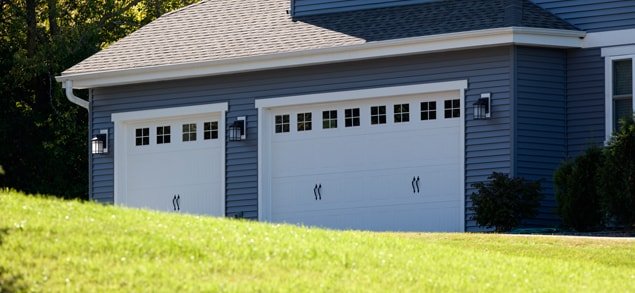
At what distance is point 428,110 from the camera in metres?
23.5

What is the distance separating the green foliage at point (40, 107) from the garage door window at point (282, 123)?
986 cm

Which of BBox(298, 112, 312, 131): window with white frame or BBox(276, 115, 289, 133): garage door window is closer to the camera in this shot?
BBox(298, 112, 312, 131): window with white frame

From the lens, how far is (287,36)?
25.3 m

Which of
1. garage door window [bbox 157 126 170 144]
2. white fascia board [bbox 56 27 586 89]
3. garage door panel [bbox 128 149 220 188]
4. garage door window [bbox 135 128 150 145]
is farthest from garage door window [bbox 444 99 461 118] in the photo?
garage door window [bbox 135 128 150 145]

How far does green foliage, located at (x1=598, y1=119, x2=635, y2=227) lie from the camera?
67.1 ft

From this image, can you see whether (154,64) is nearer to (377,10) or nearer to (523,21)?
(377,10)

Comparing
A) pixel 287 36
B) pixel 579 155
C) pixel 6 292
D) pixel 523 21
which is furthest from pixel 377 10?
pixel 6 292

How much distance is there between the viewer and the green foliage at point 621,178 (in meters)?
20.4

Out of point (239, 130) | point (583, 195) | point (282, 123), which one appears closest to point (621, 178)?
point (583, 195)

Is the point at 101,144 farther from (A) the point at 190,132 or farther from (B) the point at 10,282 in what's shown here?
(B) the point at 10,282

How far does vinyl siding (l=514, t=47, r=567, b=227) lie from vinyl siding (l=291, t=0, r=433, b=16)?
10.6ft

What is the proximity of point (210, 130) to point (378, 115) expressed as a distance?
3.45 m

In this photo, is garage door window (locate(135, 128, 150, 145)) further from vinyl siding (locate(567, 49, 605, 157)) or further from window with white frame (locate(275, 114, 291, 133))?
vinyl siding (locate(567, 49, 605, 157))

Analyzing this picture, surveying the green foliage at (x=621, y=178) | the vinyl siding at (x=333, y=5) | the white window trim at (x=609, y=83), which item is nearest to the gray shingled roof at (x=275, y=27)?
the vinyl siding at (x=333, y=5)
